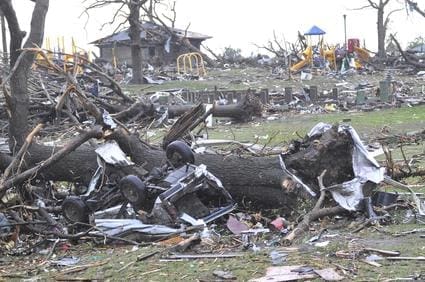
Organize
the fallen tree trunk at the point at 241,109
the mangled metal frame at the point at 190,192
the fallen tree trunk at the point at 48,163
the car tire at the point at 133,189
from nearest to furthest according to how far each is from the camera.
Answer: the mangled metal frame at the point at 190,192 < the car tire at the point at 133,189 < the fallen tree trunk at the point at 48,163 < the fallen tree trunk at the point at 241,109

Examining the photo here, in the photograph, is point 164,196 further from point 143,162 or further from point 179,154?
point 143,162

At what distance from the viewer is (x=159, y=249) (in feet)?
17.1

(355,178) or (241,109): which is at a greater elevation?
(241,109)

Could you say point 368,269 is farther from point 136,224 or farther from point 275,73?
point 275,73

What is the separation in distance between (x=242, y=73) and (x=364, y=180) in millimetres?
26837

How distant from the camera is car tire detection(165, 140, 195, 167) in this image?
6.71 metres

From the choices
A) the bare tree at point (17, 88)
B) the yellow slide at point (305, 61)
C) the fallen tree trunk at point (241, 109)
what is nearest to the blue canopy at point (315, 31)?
the yellow slide at point (305, 61)

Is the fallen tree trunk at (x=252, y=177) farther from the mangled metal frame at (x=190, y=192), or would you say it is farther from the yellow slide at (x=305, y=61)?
the yellow slide at (x=305, y=61)

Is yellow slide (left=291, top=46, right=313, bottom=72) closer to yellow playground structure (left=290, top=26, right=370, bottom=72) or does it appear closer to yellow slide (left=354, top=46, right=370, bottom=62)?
yellow playground structure (left=290, top=26, right=370, bottom=72)

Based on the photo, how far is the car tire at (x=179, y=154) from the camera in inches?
264

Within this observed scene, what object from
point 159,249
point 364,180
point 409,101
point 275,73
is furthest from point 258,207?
point 275,73

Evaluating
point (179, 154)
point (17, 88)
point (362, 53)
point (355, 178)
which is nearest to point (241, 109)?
point (17, 88)

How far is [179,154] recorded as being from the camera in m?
Answer: 6.75

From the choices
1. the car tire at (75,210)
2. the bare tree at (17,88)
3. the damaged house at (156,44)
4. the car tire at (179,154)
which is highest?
the damaged house at (156,44)
